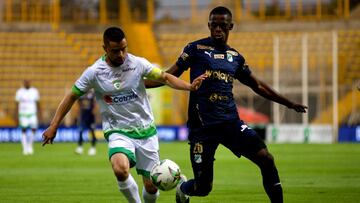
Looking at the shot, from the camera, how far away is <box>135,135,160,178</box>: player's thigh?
11.7m

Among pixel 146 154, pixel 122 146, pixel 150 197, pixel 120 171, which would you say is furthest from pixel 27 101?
pixel 120 171

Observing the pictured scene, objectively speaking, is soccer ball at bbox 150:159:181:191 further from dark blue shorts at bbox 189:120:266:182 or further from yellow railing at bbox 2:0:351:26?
yellow railing at bbox 2:0:351:26

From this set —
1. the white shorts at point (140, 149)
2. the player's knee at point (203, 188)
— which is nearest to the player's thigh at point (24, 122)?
the player's knee at point (203, 188)

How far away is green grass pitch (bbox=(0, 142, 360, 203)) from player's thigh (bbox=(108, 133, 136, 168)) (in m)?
3.43

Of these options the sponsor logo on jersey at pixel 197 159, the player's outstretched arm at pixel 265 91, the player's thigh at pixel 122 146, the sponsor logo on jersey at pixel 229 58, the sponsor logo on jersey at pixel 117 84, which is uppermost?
the sponsor logo on jersey at pixel 229 58

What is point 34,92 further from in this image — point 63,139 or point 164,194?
point 164,194

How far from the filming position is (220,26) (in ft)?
38.8

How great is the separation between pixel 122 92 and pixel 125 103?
0.14m

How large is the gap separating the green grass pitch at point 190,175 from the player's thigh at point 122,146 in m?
3.43

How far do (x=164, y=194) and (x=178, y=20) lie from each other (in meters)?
37.7

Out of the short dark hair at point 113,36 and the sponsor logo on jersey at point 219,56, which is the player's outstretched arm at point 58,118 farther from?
the sponsor logo on jersey at point 219,56

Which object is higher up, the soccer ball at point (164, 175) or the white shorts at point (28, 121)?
the soccer ball at point (164, 175)

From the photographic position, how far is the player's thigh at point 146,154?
1167cm

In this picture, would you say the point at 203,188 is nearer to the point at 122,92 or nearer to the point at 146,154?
the point at 146,154
